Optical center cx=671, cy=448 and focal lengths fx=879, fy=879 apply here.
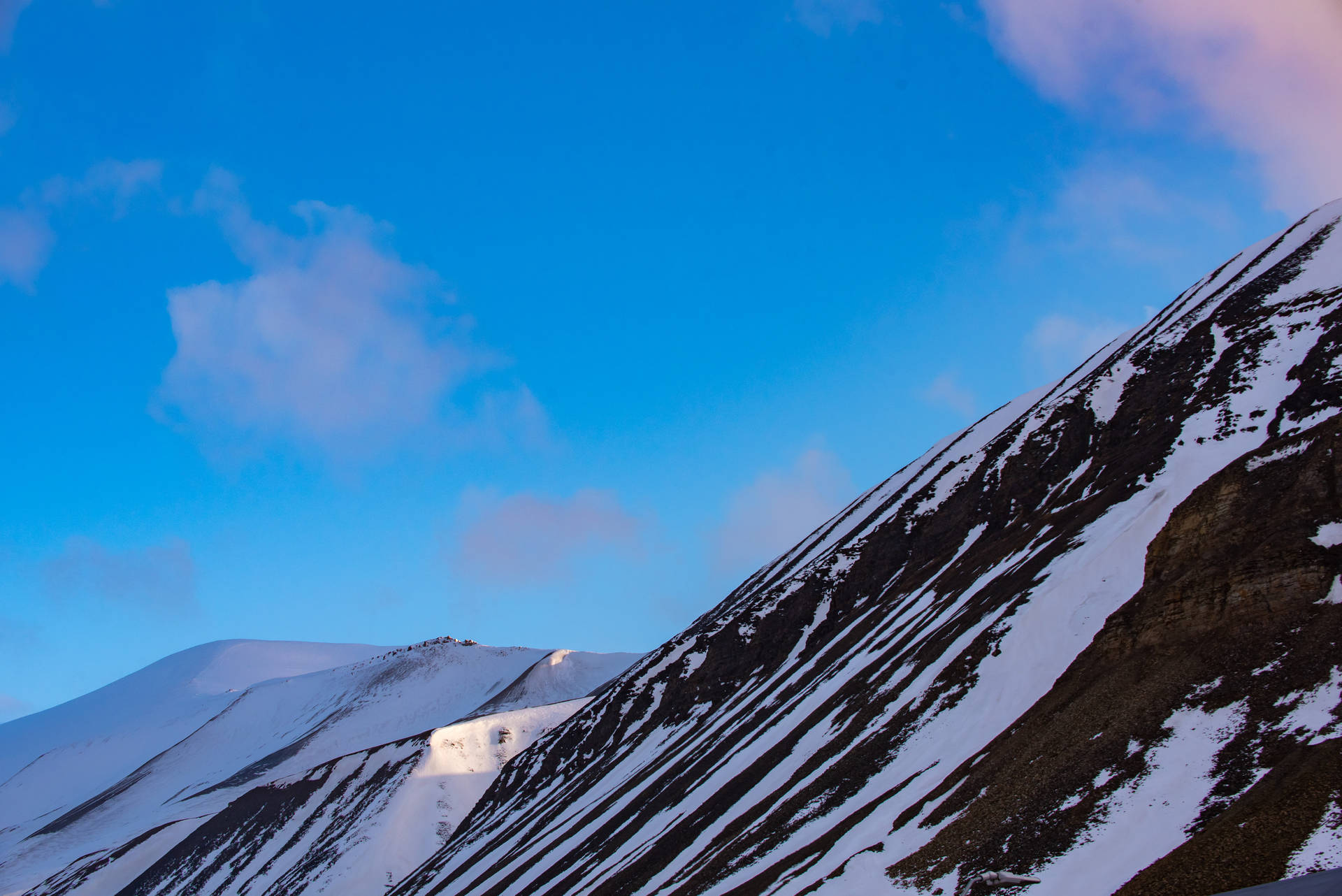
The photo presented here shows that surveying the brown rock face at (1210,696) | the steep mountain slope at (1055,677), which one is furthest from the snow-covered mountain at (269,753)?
the brown rock face at (1210,696)

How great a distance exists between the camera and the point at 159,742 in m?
182

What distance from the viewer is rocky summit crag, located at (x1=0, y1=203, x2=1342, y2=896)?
2117cm

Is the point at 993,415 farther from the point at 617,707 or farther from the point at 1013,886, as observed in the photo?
the point at 1013,886

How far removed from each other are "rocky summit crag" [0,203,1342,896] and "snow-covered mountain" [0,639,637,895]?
16.4m

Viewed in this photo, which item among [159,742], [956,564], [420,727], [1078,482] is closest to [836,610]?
[956,564]

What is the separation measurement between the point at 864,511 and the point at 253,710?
140 metres

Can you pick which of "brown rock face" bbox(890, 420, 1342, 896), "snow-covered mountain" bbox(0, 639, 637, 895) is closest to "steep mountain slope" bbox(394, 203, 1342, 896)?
"brown rock face" bbox(890, 420, 1342, 896)

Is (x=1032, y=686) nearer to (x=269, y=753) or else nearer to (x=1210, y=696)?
(x=1210, y=696)

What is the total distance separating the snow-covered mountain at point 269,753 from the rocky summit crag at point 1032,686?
53.8ft

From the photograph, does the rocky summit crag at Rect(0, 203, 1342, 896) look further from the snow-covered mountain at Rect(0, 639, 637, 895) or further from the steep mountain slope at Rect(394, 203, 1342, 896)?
the snow-covered mountain at Rect(0, 639, 637, 895)

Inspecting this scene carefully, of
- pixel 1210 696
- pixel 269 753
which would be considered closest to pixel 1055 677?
pixel 1210 696

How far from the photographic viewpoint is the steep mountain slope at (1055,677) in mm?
21000

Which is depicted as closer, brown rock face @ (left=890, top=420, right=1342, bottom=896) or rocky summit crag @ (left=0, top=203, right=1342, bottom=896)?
brown rock face @ (left=890, top=420, right=1342, bottom=896)

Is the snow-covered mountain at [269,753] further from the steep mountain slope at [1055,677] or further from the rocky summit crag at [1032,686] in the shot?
the steep mountain slope at [1055,677]
